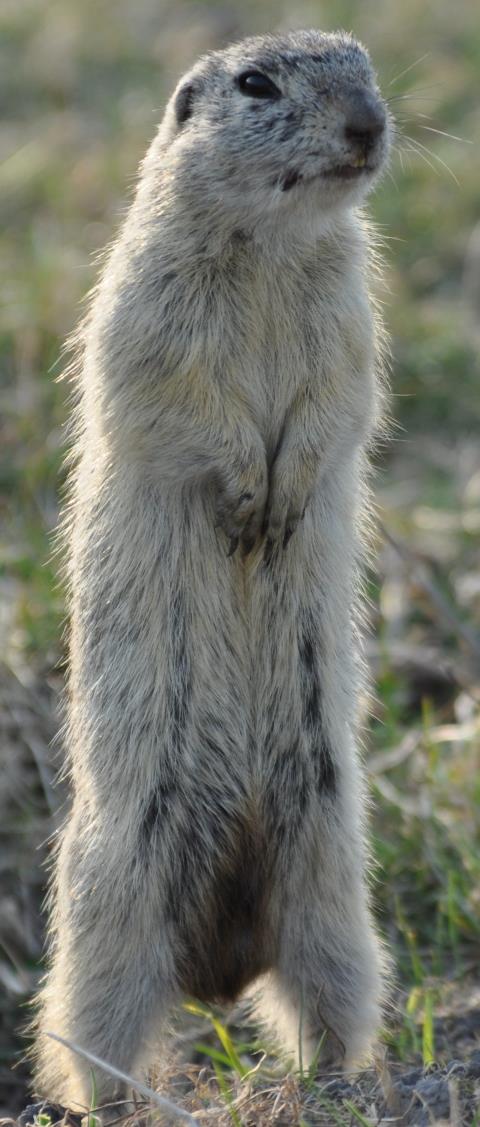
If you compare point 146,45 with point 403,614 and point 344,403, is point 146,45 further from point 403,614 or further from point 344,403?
point 344,403

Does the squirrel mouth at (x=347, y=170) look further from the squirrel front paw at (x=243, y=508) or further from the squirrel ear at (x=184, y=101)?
the squirrel front paw at (x=243, y=508)

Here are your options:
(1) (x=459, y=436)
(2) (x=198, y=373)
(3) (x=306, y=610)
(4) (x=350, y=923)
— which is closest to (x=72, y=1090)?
(4) (x=350, y=923)

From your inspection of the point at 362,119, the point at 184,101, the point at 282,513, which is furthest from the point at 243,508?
the point at 184,101

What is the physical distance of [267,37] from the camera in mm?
4344

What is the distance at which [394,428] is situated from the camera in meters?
7.90

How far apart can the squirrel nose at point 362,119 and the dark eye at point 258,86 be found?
0.75ft

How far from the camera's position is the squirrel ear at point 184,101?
4.39 m

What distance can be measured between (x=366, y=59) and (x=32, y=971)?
2.95 metres

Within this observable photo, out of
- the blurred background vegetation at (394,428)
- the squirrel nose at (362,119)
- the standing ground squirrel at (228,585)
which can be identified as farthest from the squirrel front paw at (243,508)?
the blurred background vegetation at (394,428)

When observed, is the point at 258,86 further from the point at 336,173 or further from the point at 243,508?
the point at 243,508

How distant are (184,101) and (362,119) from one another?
65 cm

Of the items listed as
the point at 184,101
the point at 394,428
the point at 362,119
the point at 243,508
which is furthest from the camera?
the point at 394,428

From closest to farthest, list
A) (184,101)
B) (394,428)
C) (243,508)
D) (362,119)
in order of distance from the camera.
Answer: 1. (362,119)
2. (243,508)
3. (184,101)
4. (394,428)

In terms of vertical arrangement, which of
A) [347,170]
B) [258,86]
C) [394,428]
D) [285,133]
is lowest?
[394,428]
